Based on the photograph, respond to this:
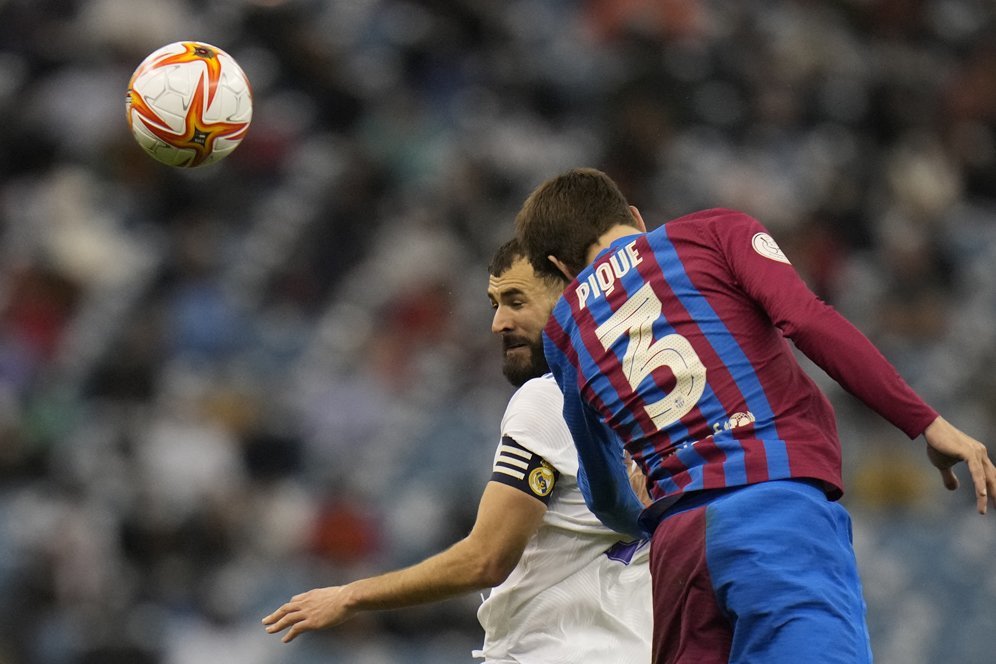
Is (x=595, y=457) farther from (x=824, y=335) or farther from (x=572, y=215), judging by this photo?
(x=824, y=335)

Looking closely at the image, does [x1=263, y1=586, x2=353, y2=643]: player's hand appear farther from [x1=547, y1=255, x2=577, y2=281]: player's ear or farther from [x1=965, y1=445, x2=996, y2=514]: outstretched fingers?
[x1=965, y1=445, x2=996, y2=514]: outstretched fingers

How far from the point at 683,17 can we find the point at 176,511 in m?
5.31

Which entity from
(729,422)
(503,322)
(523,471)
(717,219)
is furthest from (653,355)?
(503,322)

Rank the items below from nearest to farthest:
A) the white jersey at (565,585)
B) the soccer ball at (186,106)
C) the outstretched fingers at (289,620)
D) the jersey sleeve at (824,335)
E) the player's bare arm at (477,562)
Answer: the jersey sleeve at (824,335) → the outstretched fingers at (289,620) → the player's bare arm at (477,562) → the white jersey at (565,585) → the soccer ball at (186,106)

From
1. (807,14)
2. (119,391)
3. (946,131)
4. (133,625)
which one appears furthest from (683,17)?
(133,625)

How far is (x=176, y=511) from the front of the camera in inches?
299

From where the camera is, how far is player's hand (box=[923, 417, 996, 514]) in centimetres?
280

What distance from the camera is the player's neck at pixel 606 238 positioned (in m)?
3.74

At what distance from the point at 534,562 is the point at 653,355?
1.06 m

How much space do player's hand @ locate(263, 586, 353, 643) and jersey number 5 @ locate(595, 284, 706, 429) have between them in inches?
39.7

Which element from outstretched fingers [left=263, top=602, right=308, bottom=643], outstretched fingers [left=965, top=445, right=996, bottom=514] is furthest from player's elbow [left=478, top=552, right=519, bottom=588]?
outstretched fingers [left=965, top=445, right=996, bottom=514]

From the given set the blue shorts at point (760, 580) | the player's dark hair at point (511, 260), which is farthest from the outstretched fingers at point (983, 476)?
the player's dark hair at point (511, 260)

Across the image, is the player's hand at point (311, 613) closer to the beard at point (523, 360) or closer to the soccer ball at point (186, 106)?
the beard at point (523, 360)

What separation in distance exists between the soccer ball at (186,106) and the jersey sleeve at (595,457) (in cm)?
212
